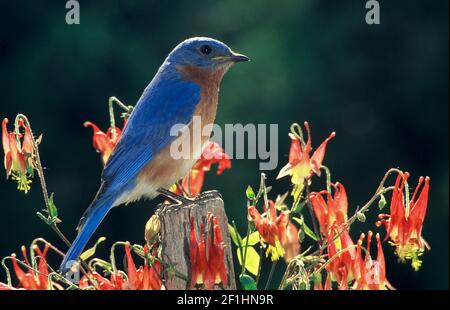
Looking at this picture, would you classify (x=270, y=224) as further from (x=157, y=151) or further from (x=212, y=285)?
(x=157, y=151)

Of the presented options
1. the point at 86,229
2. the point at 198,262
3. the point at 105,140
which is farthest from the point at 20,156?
the point at 198,262

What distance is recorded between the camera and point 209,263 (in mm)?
2398

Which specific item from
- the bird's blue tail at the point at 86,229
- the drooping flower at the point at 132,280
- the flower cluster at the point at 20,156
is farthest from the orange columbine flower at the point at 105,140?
the drooping flower at the point at 132,280

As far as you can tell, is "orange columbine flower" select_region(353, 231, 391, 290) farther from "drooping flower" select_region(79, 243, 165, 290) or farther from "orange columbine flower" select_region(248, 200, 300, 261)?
"drooping flower" select_region(79, 243, 165, 290)

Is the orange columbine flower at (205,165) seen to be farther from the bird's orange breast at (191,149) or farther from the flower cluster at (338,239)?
the flower cluster at (338,239)

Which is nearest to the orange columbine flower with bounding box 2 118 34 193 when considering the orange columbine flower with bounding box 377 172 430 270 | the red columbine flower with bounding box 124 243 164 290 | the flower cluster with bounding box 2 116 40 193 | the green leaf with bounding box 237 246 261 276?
the flower cluster with bounding box 2 116 40 193

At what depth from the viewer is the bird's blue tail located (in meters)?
2.72

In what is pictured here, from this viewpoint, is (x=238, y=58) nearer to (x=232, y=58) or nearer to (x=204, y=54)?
(x=232, y=58)

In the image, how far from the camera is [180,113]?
395 centimetres

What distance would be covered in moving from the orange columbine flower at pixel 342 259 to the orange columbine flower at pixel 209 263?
12.0 inches

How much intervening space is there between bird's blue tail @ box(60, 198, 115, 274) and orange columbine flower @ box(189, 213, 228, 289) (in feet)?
1.57

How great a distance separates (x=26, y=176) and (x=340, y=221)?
1005 mm

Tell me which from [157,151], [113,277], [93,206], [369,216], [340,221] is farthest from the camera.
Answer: [369,216]

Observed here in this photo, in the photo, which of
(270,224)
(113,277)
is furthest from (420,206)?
(113,277)
